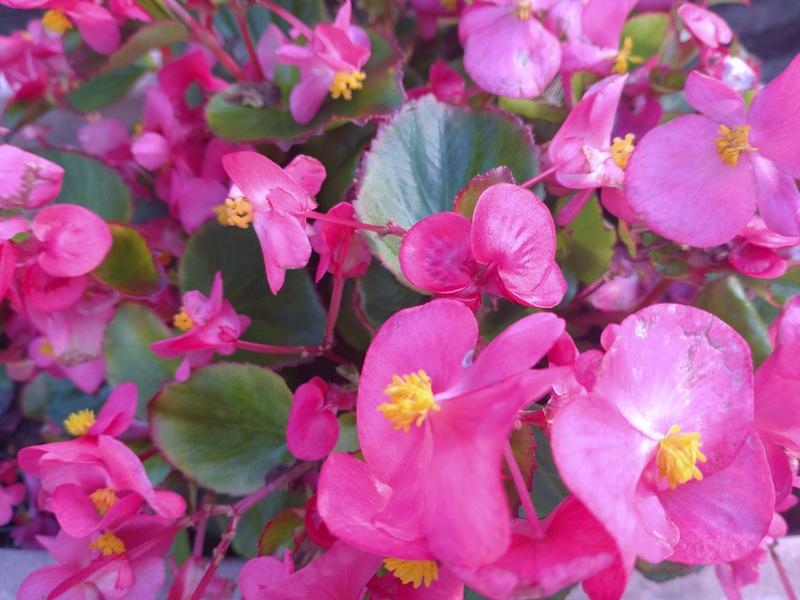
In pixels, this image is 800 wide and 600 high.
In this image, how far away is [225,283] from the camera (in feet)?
2.30

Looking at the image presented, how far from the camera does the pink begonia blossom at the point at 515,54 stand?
57 cm

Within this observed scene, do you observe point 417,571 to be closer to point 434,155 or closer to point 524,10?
point 434,155

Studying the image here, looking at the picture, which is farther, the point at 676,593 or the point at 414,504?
the point at 676,593

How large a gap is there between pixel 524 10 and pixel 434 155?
16cm

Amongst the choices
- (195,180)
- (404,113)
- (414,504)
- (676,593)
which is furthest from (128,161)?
(676,593)

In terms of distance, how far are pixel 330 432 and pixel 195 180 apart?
1.23 feet

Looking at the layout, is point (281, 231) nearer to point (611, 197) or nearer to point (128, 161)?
point (611, 197)

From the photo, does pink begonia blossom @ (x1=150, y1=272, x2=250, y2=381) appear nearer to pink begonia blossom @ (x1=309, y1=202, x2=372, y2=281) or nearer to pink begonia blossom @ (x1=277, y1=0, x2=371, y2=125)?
pink begonia blossom @ (x1=309, y1=202, x2=372, y2=281)

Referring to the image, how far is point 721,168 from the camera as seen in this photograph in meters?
0.46

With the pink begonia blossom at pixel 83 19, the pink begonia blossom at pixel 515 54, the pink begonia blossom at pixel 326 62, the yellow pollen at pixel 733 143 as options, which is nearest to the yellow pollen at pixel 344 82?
the pink begonia blossom at pixel 326 62

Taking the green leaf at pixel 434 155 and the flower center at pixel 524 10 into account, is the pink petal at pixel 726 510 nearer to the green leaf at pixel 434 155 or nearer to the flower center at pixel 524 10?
the green leaf at pixel 434 155

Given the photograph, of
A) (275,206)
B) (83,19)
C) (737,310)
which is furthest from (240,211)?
(737,310)

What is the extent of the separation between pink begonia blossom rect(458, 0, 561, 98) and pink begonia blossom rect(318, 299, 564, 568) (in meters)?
0.31

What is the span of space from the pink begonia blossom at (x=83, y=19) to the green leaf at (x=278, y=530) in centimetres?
47
